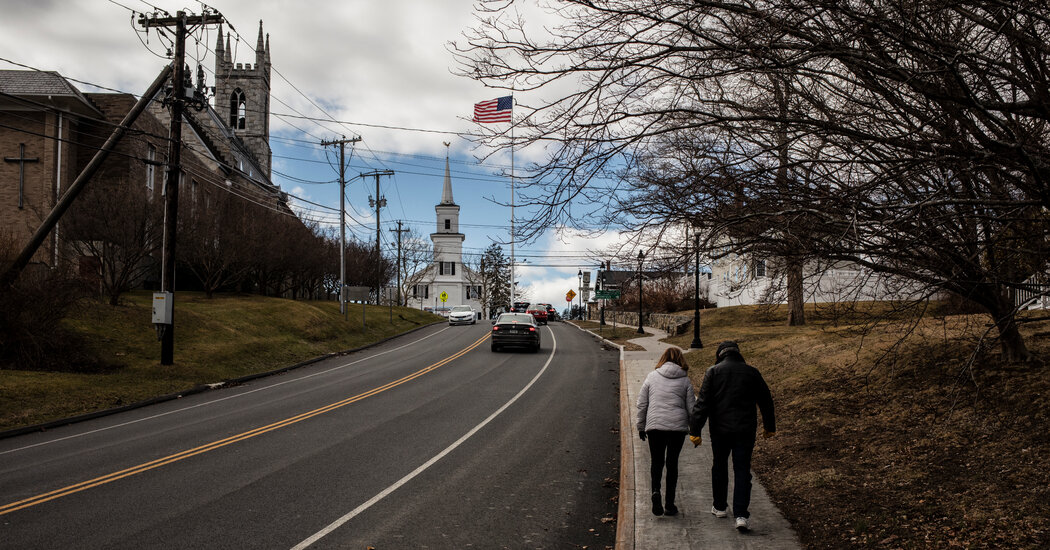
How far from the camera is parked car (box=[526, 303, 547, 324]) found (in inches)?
2148

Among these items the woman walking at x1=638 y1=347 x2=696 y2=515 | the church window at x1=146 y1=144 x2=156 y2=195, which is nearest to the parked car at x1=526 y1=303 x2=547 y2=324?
the church window at x1=146 y1=144 x2=156 y2=195

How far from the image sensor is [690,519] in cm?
628

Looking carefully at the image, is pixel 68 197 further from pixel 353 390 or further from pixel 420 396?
pixel 420 396

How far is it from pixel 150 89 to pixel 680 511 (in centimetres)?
1897

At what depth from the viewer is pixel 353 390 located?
16469 mm

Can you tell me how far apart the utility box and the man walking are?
55.2 feet

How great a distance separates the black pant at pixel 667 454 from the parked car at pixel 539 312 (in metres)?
46.5

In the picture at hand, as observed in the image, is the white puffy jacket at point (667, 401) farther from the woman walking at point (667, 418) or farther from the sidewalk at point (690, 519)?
the sidewalk at point (690, 519)

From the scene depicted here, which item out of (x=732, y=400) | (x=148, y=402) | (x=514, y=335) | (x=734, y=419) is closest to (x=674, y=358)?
(x=732, y=400)

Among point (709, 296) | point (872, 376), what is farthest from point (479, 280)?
point (872, 376)

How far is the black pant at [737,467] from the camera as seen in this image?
5879 millimetres

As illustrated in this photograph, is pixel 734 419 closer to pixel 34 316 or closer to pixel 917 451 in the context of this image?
pixel 917 451

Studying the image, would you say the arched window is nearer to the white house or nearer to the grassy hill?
the grassy hill

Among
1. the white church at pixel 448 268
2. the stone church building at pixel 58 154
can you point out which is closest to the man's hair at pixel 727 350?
the stone church building at pixel 58 154
